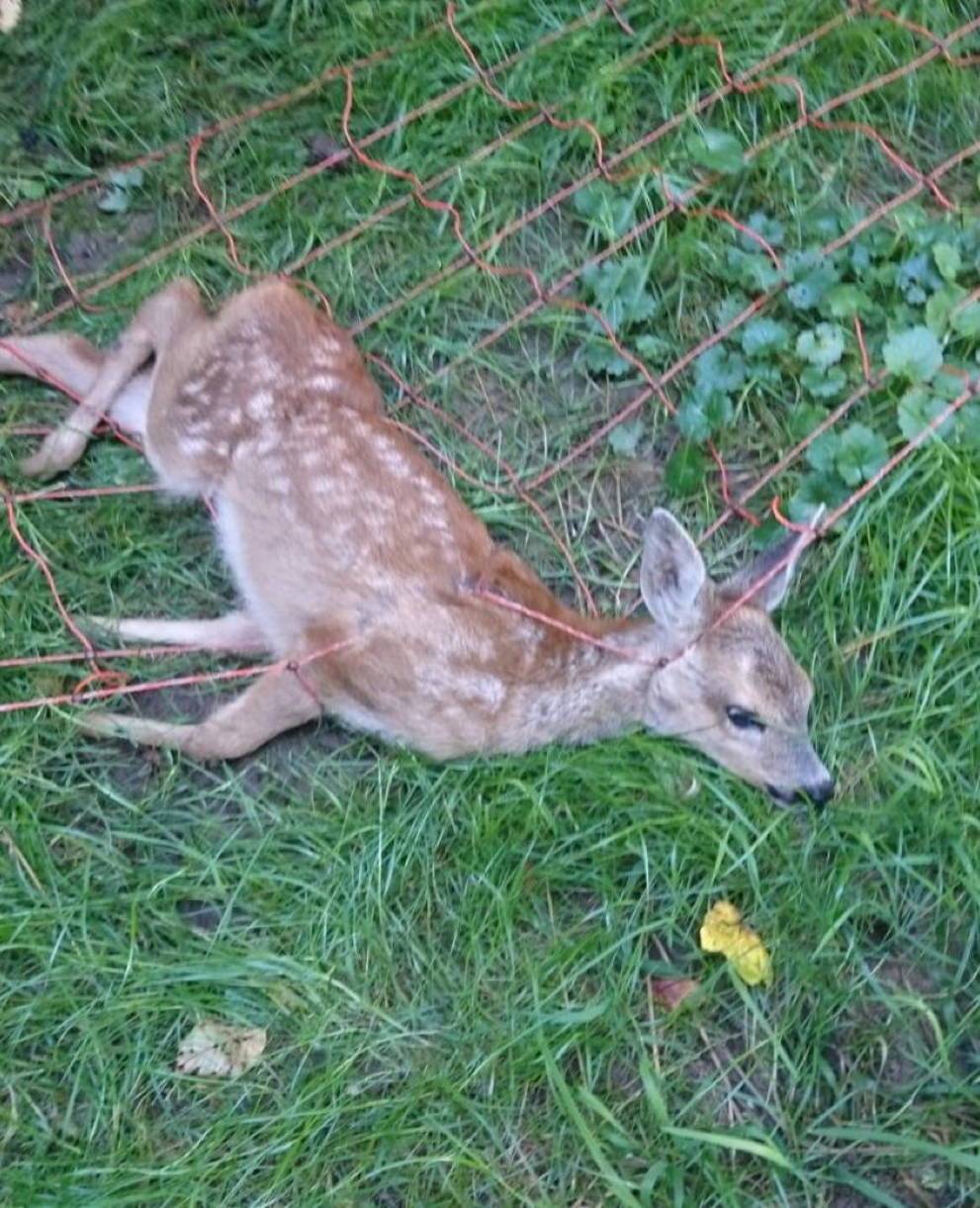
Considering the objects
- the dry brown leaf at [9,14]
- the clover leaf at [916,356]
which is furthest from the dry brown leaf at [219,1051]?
the dry brown leaf at [9,14]

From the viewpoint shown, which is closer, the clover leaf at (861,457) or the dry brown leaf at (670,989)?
the dry brown leaf at (670,989)

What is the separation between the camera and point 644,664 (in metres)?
3.74

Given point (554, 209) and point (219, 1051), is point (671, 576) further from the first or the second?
point (219, 1051)

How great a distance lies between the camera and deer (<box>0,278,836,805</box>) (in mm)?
3621

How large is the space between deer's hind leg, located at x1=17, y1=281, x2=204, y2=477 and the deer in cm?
10

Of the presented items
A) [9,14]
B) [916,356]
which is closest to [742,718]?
[916,356]

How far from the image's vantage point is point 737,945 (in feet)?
11.3

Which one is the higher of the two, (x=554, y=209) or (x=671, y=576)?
(x=554, y=209)

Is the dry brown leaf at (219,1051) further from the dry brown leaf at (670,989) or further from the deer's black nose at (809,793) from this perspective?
the deer's black nose at (809,793)

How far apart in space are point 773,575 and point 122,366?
70.7 inches

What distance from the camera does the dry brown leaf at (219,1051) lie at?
3.29 metres

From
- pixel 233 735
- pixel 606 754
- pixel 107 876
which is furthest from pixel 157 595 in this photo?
pixel 606 754

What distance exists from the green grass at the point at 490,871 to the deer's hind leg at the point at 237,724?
0.06 m

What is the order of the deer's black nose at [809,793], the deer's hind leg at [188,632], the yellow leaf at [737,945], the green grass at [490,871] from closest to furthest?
the green grass at [490,871], the yellow leaf at [737,945], the deer's black nose at [809,793], the deer's hind leg at [188,632]
